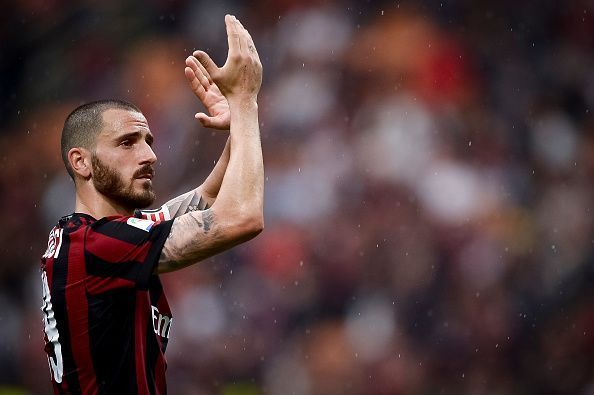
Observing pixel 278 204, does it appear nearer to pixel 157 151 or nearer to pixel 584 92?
pixel 157 151

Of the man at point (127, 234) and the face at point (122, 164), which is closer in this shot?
the man at point (127, 234)

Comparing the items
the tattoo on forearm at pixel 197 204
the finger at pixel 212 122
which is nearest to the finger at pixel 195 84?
the finger at pixel 212 122

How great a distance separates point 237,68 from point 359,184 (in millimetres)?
3776

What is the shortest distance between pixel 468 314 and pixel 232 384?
155 cm

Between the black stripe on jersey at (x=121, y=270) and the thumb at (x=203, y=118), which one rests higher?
the thumb at (x=203, y=118)

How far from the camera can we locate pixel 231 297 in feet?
20.5

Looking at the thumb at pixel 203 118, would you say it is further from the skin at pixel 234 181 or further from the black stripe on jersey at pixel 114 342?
the black stripe on jersey at pixel 114 342

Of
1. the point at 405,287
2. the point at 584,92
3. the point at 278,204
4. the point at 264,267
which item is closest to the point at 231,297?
the point at 264,267

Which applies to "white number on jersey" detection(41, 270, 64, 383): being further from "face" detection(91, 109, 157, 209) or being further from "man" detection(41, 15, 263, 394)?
"face" detection(91, 109, 157, 209)

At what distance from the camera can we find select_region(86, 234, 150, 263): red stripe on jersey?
105 inches

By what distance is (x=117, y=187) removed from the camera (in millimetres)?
2941

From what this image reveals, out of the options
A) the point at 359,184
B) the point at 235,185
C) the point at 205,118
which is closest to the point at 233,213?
the point at 235,185

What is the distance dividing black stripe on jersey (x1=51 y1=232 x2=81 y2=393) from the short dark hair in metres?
0.33

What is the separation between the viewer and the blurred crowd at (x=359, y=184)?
6.11 m
